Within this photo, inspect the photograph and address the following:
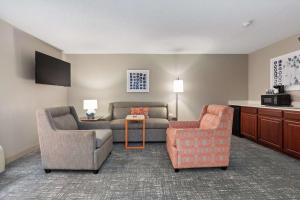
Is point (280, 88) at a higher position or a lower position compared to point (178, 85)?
lower

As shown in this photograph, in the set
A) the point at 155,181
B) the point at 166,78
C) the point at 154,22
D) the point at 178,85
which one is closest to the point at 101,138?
the point at 155,181

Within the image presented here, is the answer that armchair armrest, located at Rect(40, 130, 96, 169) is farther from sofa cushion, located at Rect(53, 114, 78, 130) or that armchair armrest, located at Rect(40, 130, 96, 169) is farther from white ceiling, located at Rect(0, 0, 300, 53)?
white ceiling, located at Rect(0, 0, 300, 53)

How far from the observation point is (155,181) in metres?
2.40

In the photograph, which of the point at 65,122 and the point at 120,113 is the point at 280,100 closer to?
the point at 120,113

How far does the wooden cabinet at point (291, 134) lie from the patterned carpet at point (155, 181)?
176 millimetres

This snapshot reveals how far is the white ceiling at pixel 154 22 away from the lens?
2523 mm

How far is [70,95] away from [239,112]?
183 inches

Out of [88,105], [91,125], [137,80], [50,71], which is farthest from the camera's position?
[137,80]

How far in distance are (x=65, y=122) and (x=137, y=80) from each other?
2.68 m

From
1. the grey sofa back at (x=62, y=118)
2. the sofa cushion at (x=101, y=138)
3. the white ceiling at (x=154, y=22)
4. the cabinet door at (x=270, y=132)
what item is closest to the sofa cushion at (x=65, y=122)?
the grey sofa back at (x=62, y=118)

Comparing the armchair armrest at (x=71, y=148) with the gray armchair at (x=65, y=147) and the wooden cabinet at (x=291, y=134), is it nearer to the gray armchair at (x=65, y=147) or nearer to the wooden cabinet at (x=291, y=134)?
the gray armchair at (x=65, y=147)

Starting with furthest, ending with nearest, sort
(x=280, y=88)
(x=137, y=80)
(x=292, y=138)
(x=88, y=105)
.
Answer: (x=137, y=80), (x=88, y=105), (x=280, y=88), (x=292, y=138)

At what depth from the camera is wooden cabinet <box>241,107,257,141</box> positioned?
4.24 m

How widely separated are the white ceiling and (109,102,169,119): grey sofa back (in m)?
1.52
